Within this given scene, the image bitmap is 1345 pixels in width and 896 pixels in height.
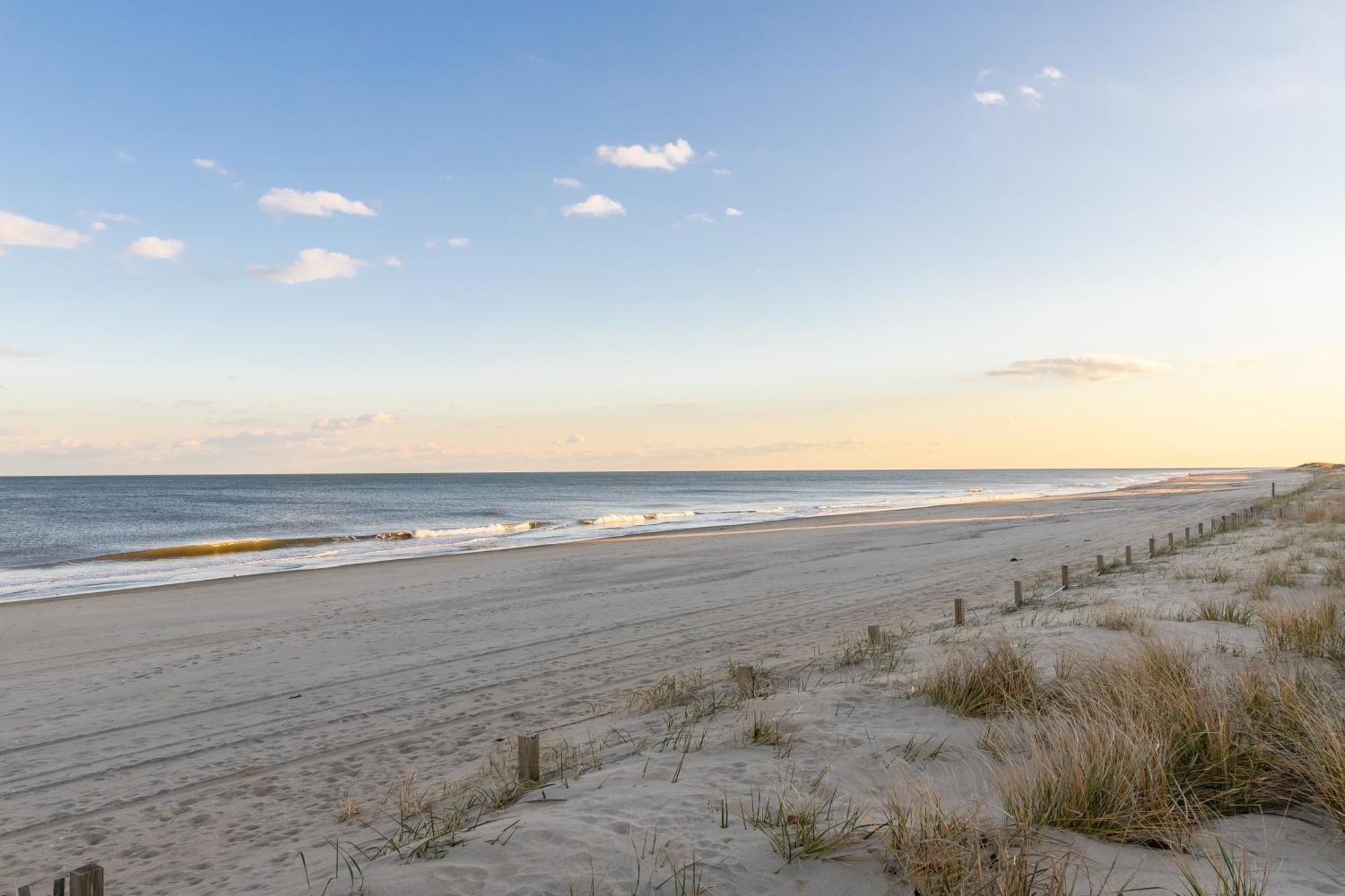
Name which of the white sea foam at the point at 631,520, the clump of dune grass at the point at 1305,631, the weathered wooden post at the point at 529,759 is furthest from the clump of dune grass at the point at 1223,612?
the white sea foam at the point at 631,520

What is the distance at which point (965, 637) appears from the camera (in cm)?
960

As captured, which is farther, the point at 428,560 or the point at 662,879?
the point at 428,560

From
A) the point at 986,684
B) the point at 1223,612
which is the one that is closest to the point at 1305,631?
the point at 1223,612

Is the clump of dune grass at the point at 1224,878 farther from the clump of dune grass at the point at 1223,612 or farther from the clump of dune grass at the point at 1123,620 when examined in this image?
the clump of dune grass at the point at 1223,612

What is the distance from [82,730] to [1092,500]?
198 feet

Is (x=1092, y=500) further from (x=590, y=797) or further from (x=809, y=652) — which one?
(x=590, y=797)

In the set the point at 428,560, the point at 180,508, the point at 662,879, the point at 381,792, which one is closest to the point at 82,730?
the point at 381,792

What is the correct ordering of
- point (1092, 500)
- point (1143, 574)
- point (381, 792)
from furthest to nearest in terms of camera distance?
1. point (1092, 500)
2. point (1143, 574)
3. point (381, 792)

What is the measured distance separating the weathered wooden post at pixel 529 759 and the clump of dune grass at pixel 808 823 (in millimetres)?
1720

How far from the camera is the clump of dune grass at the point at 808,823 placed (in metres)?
3.82

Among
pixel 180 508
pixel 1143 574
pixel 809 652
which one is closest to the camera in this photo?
pixel 809 652

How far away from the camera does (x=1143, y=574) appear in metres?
15.7

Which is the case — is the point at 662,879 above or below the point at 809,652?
above

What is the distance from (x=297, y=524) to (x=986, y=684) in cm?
5042
